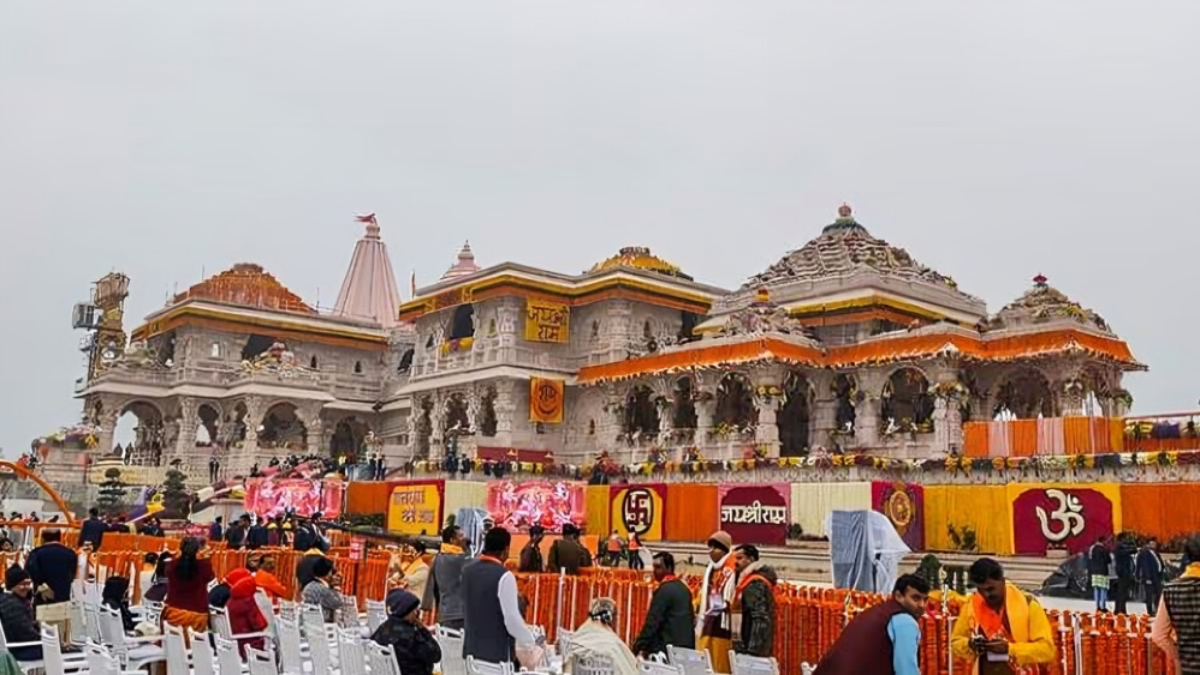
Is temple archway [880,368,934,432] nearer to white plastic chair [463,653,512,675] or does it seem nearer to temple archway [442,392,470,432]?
temple archway [442,392,470,432]

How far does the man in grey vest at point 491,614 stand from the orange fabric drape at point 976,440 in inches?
748

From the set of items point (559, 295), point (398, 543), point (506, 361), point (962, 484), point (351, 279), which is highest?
point (351, 279)

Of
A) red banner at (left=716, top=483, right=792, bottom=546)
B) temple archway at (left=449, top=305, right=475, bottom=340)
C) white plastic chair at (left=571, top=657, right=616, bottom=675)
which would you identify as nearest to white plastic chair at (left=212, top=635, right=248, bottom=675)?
white plastic chair at (left=571, top=657, right=616, bottom=675)

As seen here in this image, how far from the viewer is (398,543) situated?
23453mm

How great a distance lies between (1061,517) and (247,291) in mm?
42833

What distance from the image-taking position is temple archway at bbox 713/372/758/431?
35.2 metres

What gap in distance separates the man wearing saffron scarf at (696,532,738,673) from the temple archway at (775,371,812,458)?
27.1m

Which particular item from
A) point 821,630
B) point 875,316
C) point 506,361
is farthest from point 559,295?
point 821,630

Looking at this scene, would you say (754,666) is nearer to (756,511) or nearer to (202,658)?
(202,658)

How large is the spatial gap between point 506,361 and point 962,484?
20469mm

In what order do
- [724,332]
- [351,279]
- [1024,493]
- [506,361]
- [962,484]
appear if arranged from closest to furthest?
[1024,493] → [962,484] → [724,332] → [506,361] → [351,279]

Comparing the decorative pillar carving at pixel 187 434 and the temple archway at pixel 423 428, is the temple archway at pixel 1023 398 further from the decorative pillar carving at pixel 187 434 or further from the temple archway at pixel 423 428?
the decorative pillar carving at pixel 187 434

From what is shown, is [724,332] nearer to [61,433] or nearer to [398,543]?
[398,543]

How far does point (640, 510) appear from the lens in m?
26.2
